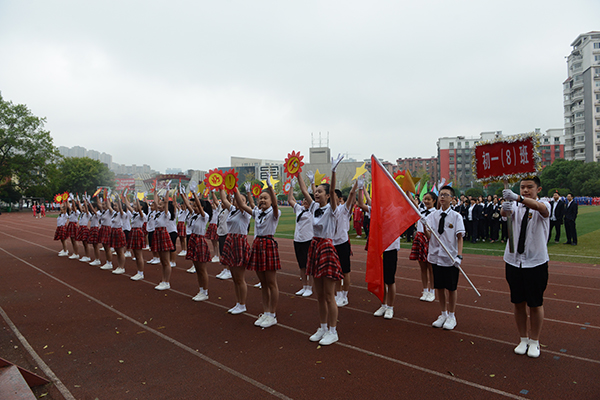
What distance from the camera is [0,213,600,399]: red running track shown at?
141 inches

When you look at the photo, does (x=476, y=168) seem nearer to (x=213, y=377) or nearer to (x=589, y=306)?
(x=589, y=306)

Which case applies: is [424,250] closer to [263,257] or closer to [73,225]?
[263,257]

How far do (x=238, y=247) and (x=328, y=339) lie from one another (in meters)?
2.04

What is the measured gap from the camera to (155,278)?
906 cm

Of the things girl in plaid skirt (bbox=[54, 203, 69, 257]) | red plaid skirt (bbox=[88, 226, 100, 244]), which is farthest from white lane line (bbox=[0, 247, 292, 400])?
girl in plaid skirt (bbox=[54, 203, 69, 257])

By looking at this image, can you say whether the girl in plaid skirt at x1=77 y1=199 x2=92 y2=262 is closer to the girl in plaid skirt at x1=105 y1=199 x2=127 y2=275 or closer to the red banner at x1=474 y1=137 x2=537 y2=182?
the girl in plaid skirt at x1=105 y1=199 x2=127 y2=275

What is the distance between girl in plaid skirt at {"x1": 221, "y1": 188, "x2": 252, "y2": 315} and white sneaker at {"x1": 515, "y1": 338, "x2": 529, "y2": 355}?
3760mm

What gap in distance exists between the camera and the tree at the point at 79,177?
61281 mm

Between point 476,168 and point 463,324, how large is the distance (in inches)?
92.7

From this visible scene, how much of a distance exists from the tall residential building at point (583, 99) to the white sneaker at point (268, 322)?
79.6 metres

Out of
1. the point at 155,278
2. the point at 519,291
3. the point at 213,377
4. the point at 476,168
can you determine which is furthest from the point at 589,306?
the point at 155,278

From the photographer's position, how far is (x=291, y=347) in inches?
181

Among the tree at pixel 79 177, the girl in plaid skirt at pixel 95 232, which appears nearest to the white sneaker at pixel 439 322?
the girl in plaid skirt at pixel 95 232

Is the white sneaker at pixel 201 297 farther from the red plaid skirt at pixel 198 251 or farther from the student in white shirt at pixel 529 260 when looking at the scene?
the student in white shirt at pixel 529 260
